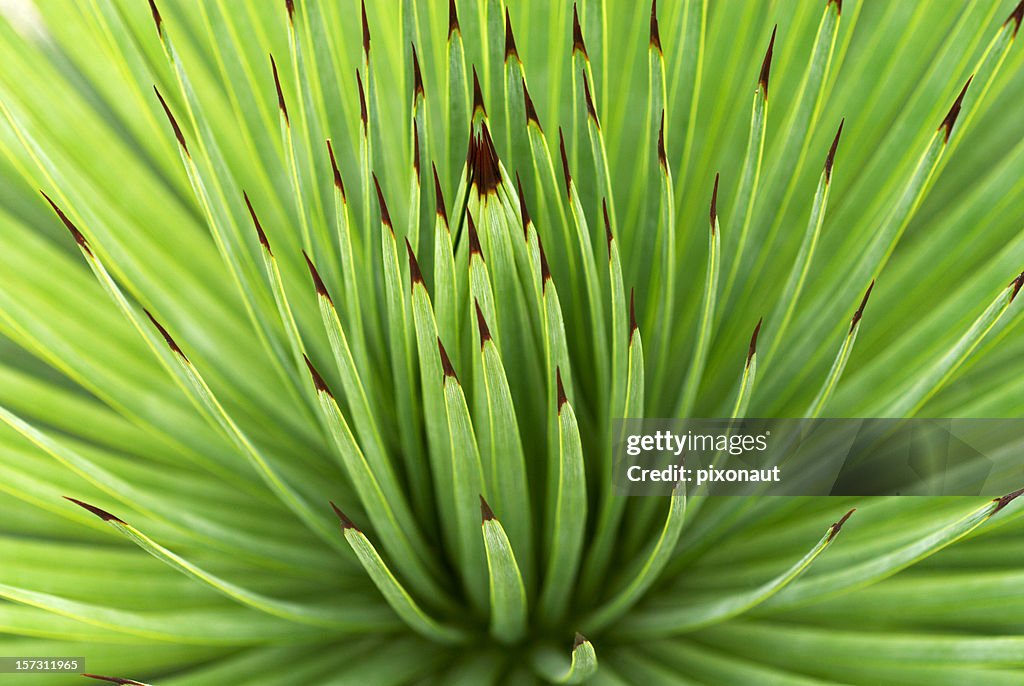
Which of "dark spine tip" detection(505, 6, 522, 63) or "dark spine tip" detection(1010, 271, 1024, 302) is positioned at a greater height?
"dark spine tip" detection(505, 6, 522, 63)

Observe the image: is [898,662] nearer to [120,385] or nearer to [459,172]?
[459,172]

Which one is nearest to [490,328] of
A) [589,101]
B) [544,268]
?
[544,268]

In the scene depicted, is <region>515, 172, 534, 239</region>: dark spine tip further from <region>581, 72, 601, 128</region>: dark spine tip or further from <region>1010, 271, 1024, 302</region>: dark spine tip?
<region>1010, 271, 1024, 302</region>: dark spine tip

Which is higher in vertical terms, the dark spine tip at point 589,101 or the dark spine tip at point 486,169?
the dark spine tip at point 589,101

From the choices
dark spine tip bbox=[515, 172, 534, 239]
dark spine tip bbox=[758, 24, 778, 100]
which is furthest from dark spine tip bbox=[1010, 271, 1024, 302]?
dark spine tip bbox=[515, 172, 534, 239]

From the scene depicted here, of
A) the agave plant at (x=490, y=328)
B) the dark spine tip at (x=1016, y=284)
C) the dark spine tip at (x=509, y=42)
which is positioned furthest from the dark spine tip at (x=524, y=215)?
the dark spine tip at (x=1016, y=284)

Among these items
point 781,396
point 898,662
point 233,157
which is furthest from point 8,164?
point 898,662

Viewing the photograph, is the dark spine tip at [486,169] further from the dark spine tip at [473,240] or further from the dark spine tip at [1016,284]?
the dark spine tip at [1016,284]
